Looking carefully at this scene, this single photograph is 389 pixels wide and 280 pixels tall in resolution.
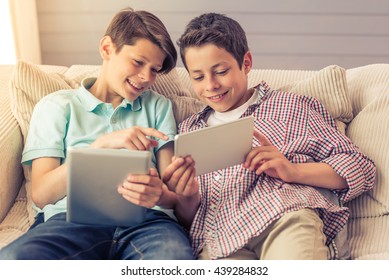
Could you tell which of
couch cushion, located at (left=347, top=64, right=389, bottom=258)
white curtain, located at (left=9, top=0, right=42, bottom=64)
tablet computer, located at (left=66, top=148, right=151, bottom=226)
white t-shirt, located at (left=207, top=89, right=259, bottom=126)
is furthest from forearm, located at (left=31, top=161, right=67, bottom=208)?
white curtain, located at (left=9, top=0, right=42, bottom=64)

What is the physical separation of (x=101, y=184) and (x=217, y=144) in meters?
0.25

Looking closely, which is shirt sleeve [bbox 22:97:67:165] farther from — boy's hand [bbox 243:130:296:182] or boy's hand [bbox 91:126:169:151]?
boy's hand [bbox 243:130:296:182]

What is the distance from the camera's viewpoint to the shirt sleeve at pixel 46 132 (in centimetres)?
112

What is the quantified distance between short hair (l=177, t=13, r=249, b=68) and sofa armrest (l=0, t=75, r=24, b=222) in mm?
502

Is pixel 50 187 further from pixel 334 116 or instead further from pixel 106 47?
pixel 334 116

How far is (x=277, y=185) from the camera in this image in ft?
3.62

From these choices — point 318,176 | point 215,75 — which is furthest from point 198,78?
point 318,176

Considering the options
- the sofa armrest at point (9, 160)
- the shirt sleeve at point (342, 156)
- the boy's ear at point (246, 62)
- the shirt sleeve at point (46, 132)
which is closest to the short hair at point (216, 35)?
the boy's ear at point (246, 62)

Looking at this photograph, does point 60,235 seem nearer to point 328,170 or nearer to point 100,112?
point 100,112

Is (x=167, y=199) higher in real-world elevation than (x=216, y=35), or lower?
lower

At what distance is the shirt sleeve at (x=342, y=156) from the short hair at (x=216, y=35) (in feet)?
0.84

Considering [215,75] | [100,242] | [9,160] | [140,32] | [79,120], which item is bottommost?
[100,242]

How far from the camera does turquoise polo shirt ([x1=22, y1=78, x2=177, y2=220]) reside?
1.13 metres

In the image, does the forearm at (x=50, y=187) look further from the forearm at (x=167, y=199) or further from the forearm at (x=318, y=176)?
the forearm at (x=318, y=176)
